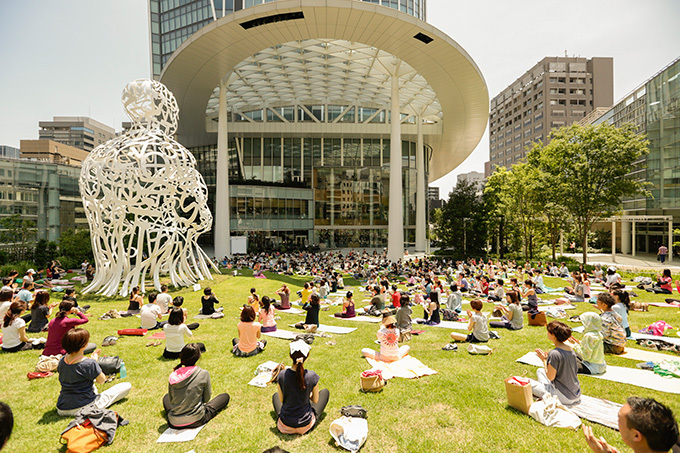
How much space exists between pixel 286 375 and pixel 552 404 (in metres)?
4.03

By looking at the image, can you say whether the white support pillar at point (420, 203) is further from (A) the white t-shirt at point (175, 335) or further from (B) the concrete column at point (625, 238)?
(A) the white t-shirt at point (175, 335)

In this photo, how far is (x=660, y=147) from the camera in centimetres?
3189

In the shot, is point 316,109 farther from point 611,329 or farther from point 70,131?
point 70,131

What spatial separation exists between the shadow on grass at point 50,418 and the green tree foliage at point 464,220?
119ft

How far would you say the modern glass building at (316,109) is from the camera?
1054 inches

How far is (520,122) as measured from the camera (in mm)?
90375

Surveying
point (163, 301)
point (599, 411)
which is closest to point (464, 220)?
point (163, 301)

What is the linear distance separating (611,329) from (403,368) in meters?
4.96

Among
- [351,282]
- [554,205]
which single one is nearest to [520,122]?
[554,205]

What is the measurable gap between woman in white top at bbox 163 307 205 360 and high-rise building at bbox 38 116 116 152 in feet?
445

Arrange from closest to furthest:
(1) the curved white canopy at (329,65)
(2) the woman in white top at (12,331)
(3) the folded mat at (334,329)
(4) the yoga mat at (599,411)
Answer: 1. (4) the yoga mat at (599,411)
2. (2) the woman in white top at (12,331)
3. (3) the folded mat at (334,329)
4. (1) the curved white canopy at (329,65)

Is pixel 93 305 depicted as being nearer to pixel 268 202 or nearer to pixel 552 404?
pixel 552 404

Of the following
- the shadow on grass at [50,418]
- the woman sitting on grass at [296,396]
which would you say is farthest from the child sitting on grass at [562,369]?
the shadow on grass at [50,418]

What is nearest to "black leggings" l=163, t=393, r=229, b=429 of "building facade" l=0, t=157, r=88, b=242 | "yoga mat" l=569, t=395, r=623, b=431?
"yoga mat" l=569, t=395, r=623, b=431
